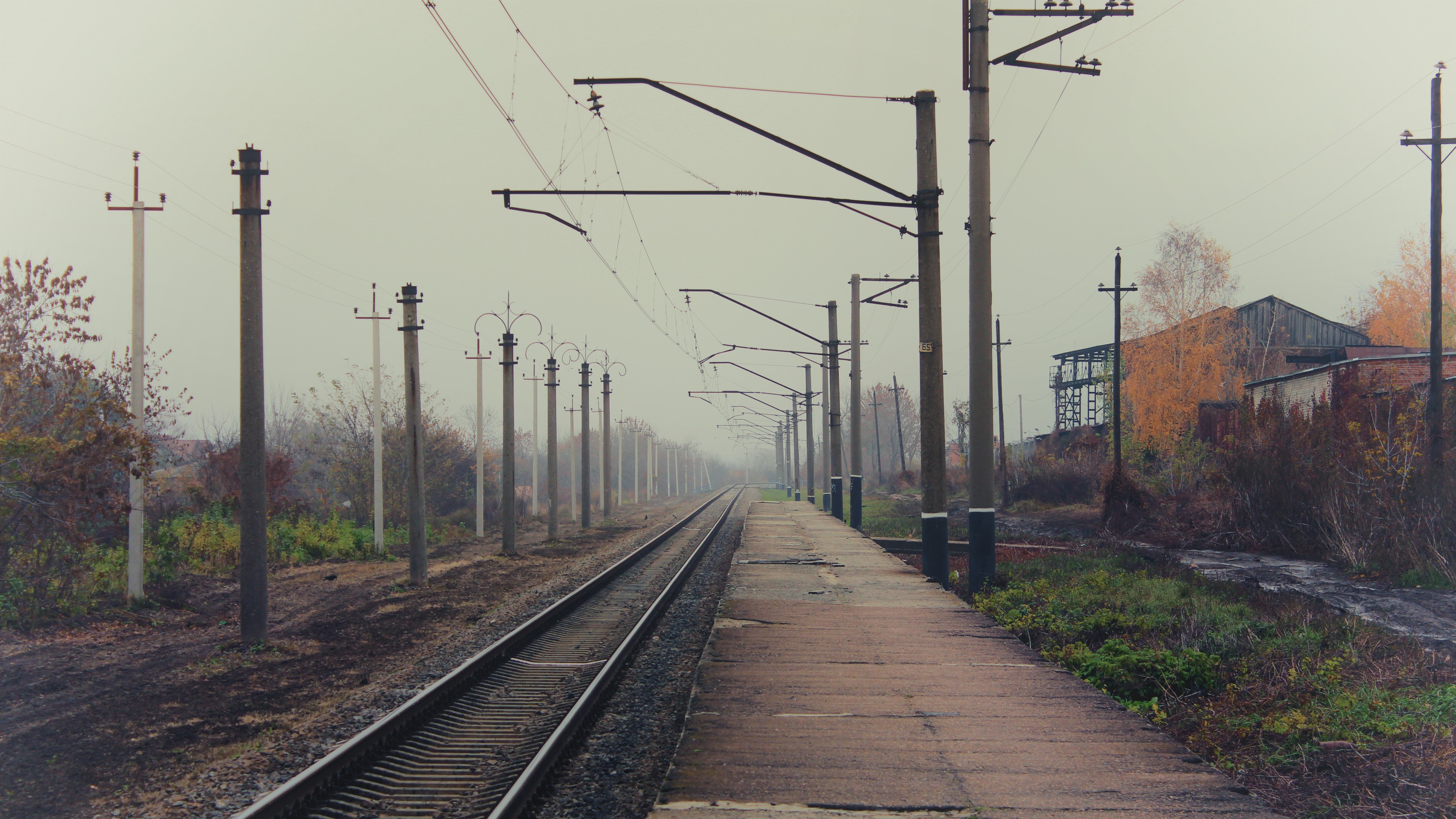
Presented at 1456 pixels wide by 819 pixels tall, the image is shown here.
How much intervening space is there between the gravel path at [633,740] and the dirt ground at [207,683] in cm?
194

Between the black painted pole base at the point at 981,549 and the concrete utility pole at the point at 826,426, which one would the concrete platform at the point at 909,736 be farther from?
the concrete utility pole at the point at 826,426

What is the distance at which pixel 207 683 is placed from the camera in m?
9.66

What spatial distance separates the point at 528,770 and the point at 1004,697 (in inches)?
145

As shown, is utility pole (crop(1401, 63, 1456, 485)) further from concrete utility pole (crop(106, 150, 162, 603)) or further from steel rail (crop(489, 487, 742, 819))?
concrete utility pole (crop(106, 150, 162, 603))

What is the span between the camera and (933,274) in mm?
13938

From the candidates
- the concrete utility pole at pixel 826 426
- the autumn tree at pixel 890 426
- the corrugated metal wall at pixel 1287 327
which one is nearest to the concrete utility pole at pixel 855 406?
the concrete utility pole at pixel 826 426

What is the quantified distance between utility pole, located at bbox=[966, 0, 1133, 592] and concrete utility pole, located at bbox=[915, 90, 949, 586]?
0.74 m

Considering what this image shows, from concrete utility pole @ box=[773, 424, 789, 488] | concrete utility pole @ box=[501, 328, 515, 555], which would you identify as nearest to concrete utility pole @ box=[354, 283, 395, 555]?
concrete utility pole @ box=[501, 328, 515, 555]

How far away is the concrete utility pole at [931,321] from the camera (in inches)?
547

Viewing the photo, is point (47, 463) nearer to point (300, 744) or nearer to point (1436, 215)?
point (300, 744)

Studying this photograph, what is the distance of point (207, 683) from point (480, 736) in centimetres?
396

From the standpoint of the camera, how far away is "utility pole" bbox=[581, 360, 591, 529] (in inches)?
1423

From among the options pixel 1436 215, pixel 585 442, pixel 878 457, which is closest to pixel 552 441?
pixel 585 442

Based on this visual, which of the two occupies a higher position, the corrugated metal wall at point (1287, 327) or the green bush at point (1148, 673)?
the corrugated metal wall at point (1287, 327)
